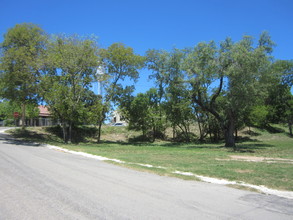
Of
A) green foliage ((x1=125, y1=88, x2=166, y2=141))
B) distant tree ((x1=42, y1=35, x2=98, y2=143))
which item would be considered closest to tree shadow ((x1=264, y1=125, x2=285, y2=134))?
green foliage ((x1=125, y1=88, x2=166, y2=141))

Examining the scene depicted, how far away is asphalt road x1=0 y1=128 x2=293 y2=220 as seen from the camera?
5.46 meters

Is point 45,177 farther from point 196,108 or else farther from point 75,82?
point 196,108

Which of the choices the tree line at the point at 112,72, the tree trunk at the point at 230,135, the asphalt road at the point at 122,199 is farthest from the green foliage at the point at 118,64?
the asphalt road at the point at 122,199

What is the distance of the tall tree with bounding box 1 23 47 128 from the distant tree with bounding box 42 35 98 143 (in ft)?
4.05

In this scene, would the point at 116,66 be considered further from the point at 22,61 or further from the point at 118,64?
the point at 22,61

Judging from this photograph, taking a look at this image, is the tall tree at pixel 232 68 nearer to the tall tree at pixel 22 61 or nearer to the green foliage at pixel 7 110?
the tall tree at pixel 22 61

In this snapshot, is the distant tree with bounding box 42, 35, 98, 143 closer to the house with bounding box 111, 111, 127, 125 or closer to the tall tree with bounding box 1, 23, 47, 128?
the tall tree with bounding box 1, 23, 47, 128

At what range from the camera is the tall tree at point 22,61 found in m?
24.0

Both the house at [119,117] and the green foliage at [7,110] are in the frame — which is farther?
the green foliage at [7,110]

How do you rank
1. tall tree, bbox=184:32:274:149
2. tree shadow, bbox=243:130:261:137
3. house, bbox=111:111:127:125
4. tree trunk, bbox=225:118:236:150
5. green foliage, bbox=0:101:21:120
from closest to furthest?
tall tree, bbox=184:32:274:149
tree trunk, bbox=225:118:236:150
house, bbox=111:111:127:125
tree shadow, bbox=243:130:261:137
green foliage, bbox=0:101:21:120

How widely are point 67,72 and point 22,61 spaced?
4.28 meters

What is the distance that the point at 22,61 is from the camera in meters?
24.2

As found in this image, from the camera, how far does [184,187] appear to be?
8.38 meters

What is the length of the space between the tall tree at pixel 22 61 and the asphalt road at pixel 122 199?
17.4m
